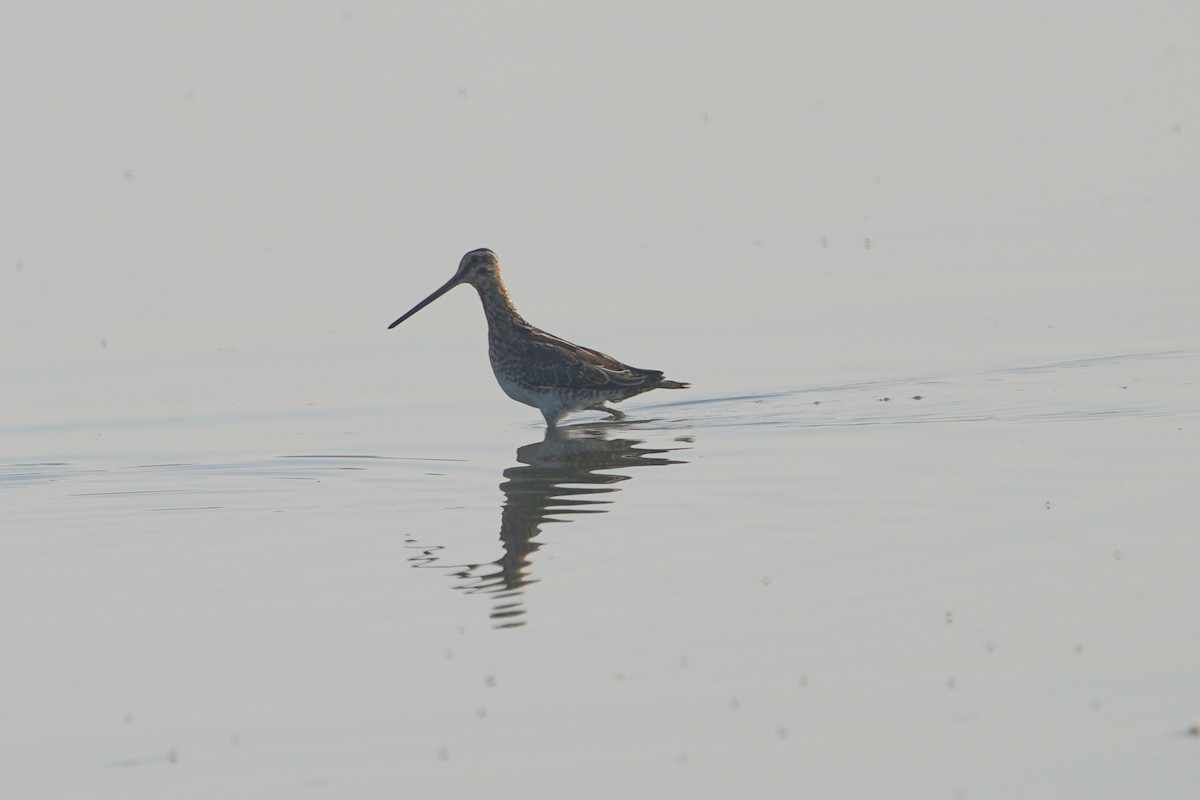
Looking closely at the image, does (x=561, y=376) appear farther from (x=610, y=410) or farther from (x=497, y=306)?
(x=497, y=306)

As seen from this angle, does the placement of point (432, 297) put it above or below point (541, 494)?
above

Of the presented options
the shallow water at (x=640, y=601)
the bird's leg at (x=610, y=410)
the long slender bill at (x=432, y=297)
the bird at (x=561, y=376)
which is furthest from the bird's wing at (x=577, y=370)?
the long slender bill at (x=432, y=297)

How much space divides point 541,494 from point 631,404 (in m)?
3.17

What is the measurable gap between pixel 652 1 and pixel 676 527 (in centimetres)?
2078

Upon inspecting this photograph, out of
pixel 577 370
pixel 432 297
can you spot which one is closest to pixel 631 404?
pixel 577 370

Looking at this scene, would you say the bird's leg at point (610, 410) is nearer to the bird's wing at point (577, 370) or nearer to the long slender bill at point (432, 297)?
the bird's wing at point (577, 370)

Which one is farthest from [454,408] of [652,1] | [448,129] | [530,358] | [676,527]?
[652,1]

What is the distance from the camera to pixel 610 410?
46.0ft

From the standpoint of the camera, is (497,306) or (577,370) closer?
(577,370)

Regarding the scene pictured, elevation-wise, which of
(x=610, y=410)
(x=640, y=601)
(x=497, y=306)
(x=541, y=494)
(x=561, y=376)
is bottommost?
(x=640, y=601)

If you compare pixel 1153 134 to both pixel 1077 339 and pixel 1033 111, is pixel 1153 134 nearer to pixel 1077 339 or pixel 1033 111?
pixel 1033 111

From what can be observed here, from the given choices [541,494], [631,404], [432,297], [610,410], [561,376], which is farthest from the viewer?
[432,297]

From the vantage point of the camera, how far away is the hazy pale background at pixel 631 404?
6.97m

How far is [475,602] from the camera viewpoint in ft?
28.7
